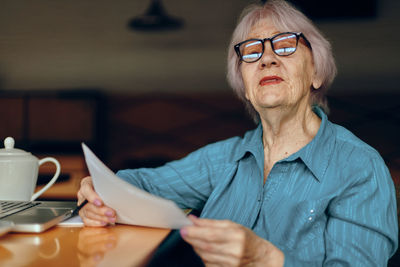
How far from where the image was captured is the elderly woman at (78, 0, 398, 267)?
831mm

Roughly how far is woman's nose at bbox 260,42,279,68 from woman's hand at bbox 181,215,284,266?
61 cm

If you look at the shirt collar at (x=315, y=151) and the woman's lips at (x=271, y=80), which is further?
the woman's lips at (x=271, y=80)

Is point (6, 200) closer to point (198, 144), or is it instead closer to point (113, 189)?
point (113, 189)

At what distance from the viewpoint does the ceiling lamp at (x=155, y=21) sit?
3.49 metres

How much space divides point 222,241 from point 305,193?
1.37 feet

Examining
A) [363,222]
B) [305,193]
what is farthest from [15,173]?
[363,222]

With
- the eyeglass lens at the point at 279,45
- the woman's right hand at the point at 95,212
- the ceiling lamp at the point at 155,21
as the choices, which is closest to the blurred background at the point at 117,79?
the ceiling lamp at the point at 155,21

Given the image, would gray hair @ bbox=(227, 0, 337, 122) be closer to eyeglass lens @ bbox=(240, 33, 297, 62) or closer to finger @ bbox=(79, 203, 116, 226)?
eyeglass lens @ bbox=(240, 33, 297, 62)

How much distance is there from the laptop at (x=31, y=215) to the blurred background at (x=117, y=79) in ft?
8.03

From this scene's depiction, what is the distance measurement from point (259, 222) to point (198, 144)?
241 cm

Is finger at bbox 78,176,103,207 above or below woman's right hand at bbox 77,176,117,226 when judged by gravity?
above

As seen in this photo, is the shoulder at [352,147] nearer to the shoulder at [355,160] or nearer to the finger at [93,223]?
the shoulder at [355,160]

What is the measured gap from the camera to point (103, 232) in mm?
851

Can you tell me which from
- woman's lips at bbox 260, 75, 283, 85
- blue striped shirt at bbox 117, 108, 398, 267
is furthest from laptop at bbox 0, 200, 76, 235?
woman's lips at bbox 260, 75, 283, 85
